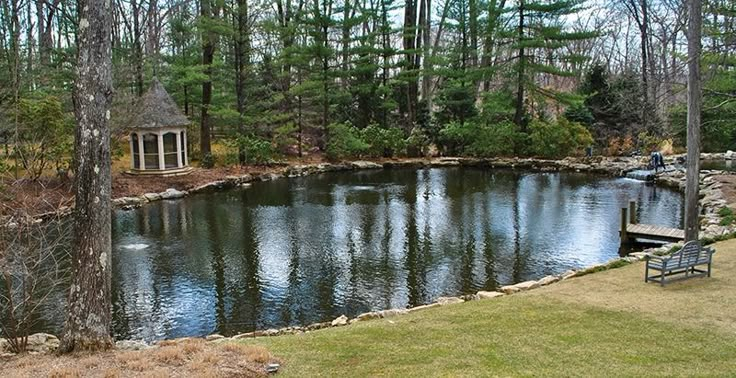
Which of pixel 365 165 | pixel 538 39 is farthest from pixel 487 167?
pixel 538 39

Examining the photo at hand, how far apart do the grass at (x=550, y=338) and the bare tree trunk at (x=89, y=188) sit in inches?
76.1

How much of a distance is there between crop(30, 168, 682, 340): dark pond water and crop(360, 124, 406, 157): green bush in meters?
7.50

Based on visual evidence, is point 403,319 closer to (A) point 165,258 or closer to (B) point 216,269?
(B) point 216,269

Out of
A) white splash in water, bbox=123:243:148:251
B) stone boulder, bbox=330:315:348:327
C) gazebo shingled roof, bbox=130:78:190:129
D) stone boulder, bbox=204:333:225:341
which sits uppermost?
gazebo shingled roof, bbox=130:78:190:129

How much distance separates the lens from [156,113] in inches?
904

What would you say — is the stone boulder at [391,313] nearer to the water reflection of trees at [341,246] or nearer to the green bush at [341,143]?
the water reflection of trees at [341,246]

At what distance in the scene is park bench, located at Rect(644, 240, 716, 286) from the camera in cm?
935

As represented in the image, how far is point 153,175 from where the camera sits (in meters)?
22.9

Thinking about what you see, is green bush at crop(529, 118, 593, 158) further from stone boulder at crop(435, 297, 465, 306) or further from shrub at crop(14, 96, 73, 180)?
shrub at crop(14, 96, 73, 180)

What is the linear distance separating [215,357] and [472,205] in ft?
45.2

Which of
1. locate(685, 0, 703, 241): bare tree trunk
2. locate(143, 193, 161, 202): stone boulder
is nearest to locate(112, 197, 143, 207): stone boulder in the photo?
locate(143, 193, 161, 202): stone boulder

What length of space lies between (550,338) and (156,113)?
19.6 meters

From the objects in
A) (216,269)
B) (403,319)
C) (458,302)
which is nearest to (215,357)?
(403,319)

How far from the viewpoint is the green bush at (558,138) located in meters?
28.9
